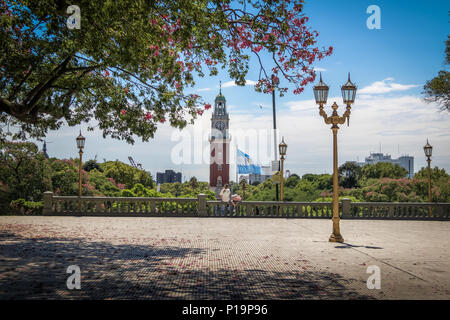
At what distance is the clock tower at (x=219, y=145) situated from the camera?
107 meters

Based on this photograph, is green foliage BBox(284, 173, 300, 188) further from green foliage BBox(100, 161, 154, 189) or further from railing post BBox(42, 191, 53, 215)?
railing post BBox(42, 191, 53, 215)

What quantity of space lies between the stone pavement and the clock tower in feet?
305

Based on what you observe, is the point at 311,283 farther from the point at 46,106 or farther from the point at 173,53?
the point at 46,106

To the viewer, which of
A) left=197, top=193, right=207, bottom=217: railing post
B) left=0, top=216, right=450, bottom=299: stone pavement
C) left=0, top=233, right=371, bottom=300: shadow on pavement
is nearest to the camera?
left=0, top=233, right=371, bottom=300: shadow on pavement

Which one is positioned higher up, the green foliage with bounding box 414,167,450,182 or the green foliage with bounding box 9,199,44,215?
the green foliage with bounding box 414,167,450,182

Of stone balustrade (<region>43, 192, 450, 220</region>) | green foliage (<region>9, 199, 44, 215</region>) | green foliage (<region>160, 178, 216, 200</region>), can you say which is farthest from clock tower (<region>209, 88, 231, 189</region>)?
stone balustrade (<region>43, 192, 450, 220</region>)

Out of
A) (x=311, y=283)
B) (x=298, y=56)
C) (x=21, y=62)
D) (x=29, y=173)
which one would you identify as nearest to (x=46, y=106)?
(x=21, y=62)

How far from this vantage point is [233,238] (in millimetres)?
13102

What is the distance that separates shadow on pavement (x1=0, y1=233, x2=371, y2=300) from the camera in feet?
19.7

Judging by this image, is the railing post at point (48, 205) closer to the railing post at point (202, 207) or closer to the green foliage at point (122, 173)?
the railing post at point (202, 207)

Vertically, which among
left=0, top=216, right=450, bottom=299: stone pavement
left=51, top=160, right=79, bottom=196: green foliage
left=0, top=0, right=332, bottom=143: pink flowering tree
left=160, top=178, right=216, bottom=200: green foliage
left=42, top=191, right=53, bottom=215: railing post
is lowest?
left=160, top=178, right=216, bottom=200: green foliage

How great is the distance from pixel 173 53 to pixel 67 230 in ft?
27.3

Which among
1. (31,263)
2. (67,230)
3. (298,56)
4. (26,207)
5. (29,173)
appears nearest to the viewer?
(31,263)

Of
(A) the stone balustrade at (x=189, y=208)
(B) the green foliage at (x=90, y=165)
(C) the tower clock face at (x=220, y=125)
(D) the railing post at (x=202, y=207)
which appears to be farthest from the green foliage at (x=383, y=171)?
(B) the green foliage at (x=90, y=165)
